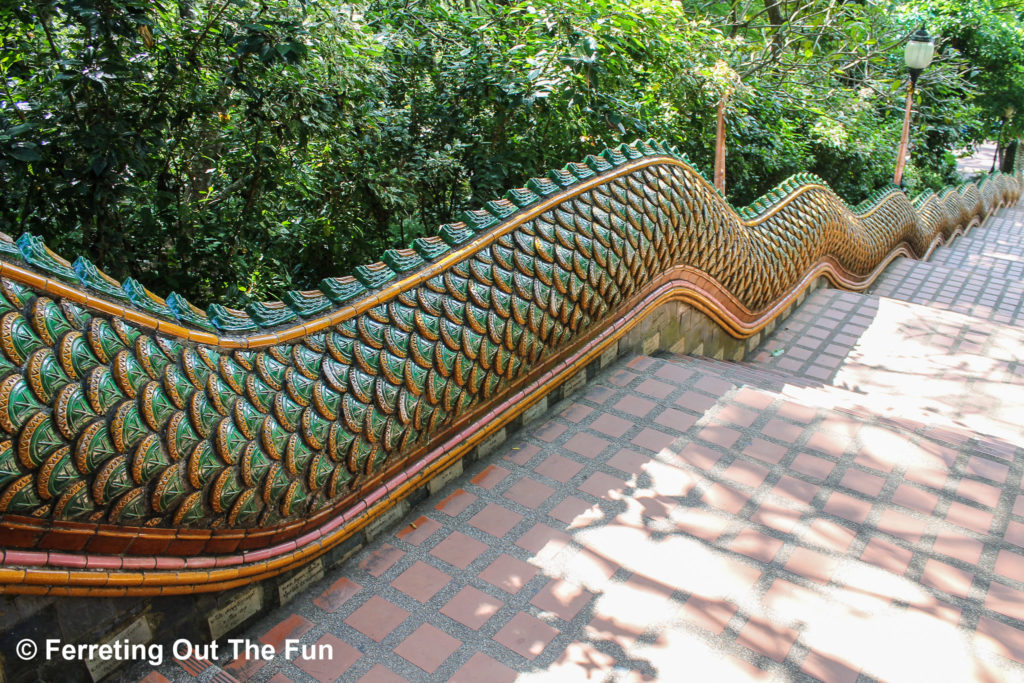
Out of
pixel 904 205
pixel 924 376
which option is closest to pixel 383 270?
pixel 924 376

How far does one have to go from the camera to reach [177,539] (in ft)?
8.01

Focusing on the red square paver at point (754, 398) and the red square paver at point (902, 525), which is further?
the red square paver at point (754, 398)

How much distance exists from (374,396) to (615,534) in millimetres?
1112

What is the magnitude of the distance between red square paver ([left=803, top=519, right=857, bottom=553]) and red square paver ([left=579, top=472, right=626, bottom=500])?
2.59ft

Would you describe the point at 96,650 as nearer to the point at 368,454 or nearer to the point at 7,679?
the point at 7,679

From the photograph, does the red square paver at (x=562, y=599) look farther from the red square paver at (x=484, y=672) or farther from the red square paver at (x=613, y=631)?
the red square paver at (x=484, y=672)

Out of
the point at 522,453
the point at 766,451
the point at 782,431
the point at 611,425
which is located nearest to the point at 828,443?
the point at 782,431

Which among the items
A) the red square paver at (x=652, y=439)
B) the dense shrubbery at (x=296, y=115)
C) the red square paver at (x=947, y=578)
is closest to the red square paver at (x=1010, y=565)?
A: the red square paver at (x=947, y=578)

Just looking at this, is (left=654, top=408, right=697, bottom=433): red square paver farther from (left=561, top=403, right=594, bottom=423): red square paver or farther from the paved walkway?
(left=561, top=403, right=594, bottom=423): red square paver

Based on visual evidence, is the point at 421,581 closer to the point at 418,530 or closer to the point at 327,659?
the point at 418,530

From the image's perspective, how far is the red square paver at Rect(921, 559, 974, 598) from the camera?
2771mm

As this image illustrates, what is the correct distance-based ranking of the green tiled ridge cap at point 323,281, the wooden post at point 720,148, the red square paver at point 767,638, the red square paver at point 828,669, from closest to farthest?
the green tiled ridge cap at point 323,281 → the red square paver at point 828,669 → the red square paver at point 767,638 → the wooden post at point 720,148

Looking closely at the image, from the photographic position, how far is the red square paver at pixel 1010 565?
284cm

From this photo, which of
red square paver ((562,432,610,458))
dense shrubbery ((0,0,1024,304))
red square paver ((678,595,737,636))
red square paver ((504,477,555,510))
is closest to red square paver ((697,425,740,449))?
red square paver ((562,432,610,458))
